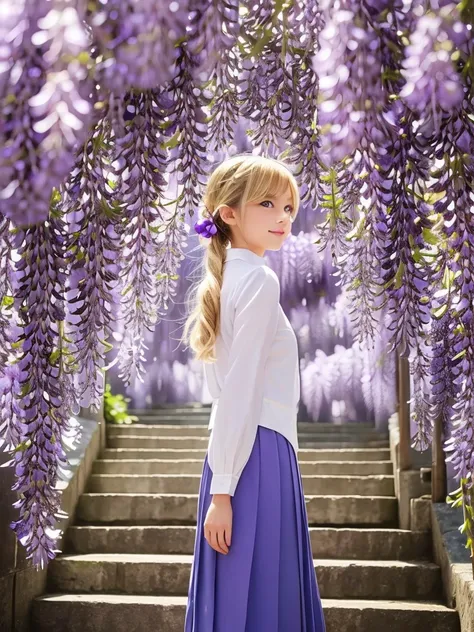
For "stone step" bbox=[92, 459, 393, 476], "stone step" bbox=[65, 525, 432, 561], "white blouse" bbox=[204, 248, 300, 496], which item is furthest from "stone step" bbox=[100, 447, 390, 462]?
"white blouse" bbox=[204, 248, 300, 496]

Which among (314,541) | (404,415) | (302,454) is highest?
(404,415)

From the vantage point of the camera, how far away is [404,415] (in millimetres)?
3979

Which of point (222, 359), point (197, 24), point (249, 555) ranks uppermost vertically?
point (197, 24)

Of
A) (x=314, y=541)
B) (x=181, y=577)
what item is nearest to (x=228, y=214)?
(x=181, y=577)

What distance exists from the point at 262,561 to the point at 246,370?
1.22ft

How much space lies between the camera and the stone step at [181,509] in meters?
3.98

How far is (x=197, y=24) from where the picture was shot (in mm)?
1133

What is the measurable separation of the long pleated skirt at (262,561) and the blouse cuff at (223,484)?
38 millimetres

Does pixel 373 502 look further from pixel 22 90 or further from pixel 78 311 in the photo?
pixel 22 90

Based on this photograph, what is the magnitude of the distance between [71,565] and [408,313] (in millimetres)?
2367

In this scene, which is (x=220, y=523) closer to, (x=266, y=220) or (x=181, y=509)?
(x=266, y=220)

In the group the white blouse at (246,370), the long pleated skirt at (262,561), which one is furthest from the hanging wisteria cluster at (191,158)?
the long pleated skirt at (262,561)

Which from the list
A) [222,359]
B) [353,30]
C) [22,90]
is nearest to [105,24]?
[22,90]

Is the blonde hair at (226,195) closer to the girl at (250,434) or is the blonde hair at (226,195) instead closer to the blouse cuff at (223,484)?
the girl at (250,434)
